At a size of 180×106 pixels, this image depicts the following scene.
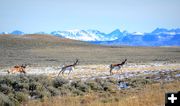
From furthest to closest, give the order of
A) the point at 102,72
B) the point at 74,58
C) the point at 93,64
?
the point at 74,58 → the point at 93,64 → the point at 102,72

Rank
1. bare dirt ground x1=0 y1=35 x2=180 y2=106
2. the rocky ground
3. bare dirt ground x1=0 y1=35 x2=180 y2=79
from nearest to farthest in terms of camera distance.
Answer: bare dirt ground x1=0 y1=35 x2=180 y2=106, the rocky ground, bare dirt ground x1=0 y1=35 x2=180 y2=79

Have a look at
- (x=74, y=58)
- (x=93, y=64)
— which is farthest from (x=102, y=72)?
(x=74, y=58)

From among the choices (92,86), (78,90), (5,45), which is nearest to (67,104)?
(78,90)

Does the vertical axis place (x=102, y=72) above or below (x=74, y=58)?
above

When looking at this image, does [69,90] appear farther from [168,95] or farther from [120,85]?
[168,95]

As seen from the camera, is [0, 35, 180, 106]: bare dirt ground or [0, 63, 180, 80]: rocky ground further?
[0, 63, 180, 80]: rocky ground

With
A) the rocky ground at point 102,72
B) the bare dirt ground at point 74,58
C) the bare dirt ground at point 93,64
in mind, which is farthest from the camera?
the bare dirt ground at point 74,58

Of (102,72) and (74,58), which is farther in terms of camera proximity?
(74,58)

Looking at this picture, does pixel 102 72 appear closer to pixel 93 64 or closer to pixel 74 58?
pixel 93 64

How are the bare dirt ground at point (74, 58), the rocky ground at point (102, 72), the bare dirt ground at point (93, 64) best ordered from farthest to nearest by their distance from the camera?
1. the bare dirt ground at point (74, 58)
2. the rocky ground at point (102, 72)
3. the bare dirt ground at point (93, 64)

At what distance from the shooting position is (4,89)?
18328 mm

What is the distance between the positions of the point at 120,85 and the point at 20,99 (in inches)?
340

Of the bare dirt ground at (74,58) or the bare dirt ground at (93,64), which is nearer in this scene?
the bare dirt ground at (93,64)

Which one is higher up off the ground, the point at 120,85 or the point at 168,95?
the point at 168,95
